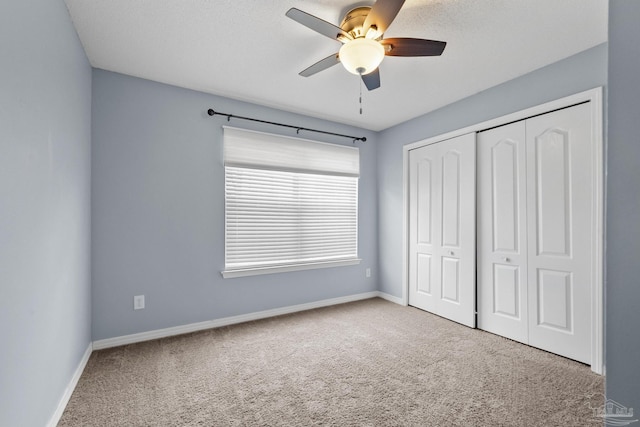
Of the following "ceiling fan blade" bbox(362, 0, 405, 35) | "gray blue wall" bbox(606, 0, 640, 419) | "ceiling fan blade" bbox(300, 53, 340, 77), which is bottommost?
"gray blue wall" bbox(606, 0, 640, 419)

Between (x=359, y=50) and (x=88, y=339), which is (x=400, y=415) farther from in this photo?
(x=88, y=339)

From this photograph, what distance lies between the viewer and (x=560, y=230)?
2537mm

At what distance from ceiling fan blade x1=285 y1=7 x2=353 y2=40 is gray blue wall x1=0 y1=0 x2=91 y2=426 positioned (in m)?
1.22

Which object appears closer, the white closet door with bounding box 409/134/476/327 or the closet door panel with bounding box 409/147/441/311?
the white closet door with bounding box 409/134/476/327

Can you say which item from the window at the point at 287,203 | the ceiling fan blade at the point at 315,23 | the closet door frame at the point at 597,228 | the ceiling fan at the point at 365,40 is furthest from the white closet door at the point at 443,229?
the ceiling fan blade at the point at 315,23

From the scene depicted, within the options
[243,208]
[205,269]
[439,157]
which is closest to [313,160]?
[243,208]

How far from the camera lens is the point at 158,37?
2215mm

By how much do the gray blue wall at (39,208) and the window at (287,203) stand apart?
1.37 meters

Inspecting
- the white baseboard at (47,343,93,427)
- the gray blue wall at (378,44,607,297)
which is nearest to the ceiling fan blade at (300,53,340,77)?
the gray blue wall at (378,44,607,297)

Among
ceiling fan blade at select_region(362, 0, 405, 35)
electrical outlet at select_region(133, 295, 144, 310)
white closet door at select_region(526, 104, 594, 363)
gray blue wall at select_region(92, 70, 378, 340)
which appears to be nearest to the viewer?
ceiling fan blade at select_region(362, 0, 405, 35)

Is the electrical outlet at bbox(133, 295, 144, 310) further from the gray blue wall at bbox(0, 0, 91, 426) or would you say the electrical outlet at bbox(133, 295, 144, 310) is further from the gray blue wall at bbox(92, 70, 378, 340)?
the gray blue wall at bbox(0, 0, 91, 426)

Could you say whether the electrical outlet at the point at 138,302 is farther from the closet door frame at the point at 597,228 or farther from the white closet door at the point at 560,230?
the closet door frame at the point at 597,228

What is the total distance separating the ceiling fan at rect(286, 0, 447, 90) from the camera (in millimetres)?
1712

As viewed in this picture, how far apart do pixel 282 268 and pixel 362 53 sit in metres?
2.48
